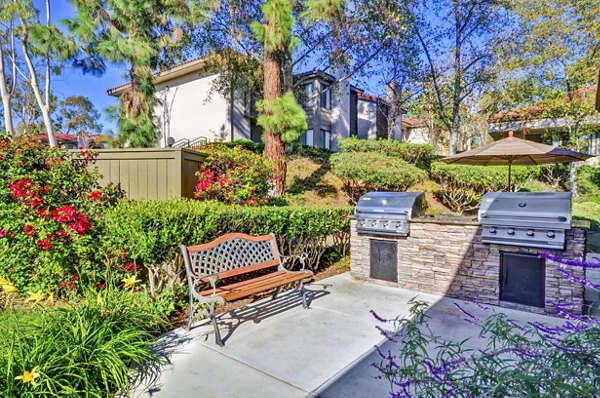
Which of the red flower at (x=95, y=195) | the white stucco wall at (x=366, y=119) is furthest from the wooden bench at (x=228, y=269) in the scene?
the white stucco wall at (x=366, y=119)

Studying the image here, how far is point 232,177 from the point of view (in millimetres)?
5863

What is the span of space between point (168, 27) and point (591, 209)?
18.3m

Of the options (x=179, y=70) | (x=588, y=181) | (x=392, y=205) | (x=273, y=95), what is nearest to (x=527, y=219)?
(x=392, y=205)

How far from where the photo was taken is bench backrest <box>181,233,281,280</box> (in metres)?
3.66

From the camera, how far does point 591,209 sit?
11.6m

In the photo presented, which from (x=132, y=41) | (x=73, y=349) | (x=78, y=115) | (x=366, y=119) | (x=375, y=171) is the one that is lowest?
(x=73, y=349)

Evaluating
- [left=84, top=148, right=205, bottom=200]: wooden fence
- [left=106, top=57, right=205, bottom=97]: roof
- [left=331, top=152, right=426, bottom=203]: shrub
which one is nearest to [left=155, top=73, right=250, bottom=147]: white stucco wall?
[left=106, top=57, right=205, bottom=97]: roof

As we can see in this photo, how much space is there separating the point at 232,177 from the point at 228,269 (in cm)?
228

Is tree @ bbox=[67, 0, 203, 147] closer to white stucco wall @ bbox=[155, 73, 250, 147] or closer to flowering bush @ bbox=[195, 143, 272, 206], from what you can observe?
white stucco wall @ bbox=[155, 73, 250, 147]

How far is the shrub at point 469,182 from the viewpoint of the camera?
11719 millimetres

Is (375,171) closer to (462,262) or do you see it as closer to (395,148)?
(395,148)

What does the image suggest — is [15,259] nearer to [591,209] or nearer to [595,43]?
[591,209]

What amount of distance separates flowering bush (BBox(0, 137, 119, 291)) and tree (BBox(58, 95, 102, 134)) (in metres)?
29.9

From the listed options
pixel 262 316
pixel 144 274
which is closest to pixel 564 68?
pixel 262 316
